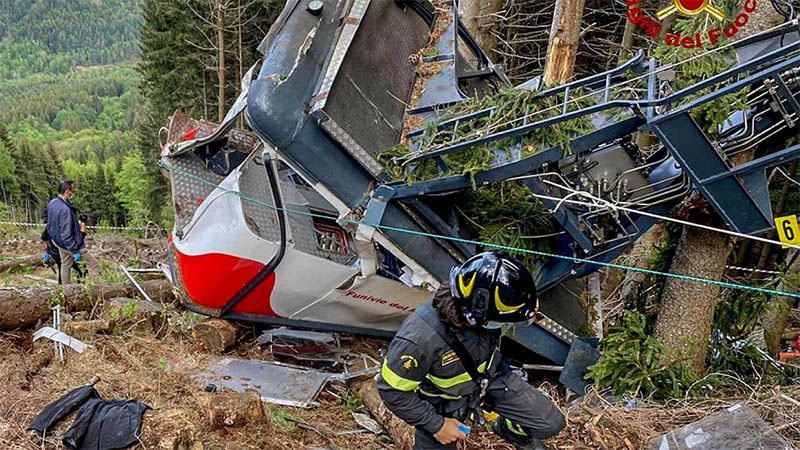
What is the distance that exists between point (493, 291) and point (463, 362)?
387 millimetres

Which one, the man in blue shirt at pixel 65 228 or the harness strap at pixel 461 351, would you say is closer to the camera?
the harness strap at pixel 461 351

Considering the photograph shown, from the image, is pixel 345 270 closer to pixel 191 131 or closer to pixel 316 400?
pixel 316 400

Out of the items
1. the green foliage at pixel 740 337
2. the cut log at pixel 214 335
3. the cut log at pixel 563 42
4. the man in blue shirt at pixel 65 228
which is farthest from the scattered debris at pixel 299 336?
the man in blue shirt at pixel 65 228

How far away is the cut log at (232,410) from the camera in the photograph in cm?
338

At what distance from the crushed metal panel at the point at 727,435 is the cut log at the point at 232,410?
205cm

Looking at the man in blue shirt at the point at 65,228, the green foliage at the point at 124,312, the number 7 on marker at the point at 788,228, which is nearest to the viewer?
the number 7 on marker at the point at 788,228

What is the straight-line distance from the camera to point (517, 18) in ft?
33.7

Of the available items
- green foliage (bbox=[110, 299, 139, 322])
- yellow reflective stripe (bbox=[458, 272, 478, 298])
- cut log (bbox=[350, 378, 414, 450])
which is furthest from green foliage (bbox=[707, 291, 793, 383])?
green foliage (bbox=[110, 299, 139, 322])

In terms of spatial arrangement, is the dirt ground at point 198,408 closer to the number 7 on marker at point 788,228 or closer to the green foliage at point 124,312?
the green foliage at point 124,312

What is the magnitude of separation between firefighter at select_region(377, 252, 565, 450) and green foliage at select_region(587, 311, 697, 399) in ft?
3.67

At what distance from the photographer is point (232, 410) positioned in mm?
3422

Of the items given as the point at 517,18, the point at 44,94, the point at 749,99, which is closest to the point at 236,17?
the point at 517,18

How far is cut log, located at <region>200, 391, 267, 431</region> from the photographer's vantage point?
133 inches

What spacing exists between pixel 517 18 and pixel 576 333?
7.19 meters
